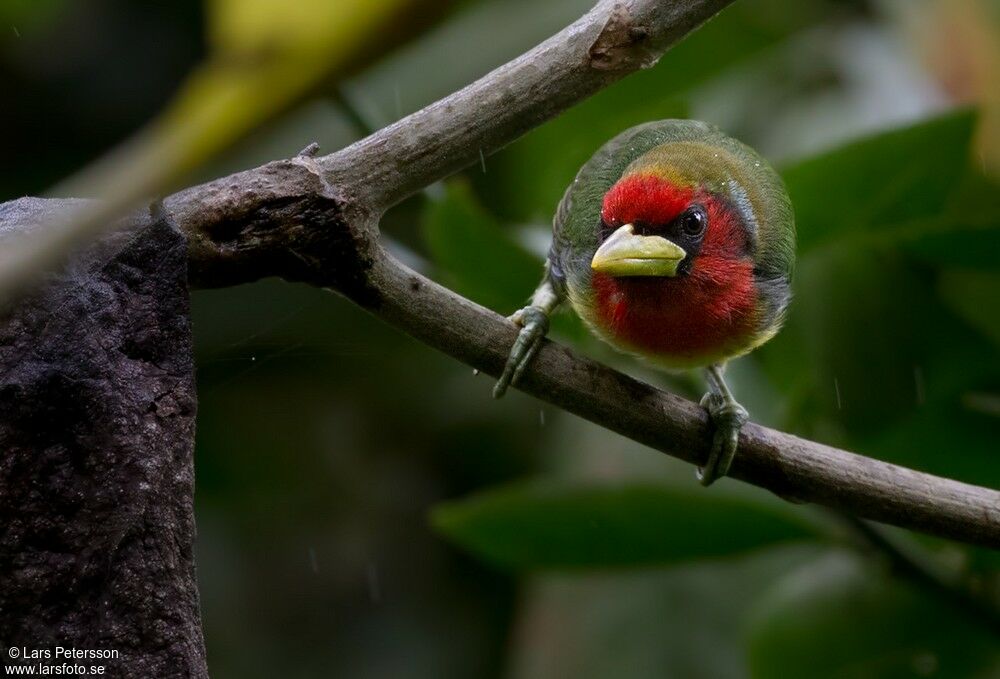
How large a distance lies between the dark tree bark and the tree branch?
0.09m

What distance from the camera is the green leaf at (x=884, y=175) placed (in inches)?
78.4

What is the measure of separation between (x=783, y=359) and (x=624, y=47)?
1.18 metres

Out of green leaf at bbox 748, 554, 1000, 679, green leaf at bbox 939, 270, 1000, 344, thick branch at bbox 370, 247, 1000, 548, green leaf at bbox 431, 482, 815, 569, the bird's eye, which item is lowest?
green leaf at bbox 748, 554, 1000, 679

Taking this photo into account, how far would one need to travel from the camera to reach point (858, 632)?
229 centimetres

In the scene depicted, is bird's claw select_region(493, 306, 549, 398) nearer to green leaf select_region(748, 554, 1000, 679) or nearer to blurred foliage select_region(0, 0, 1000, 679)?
blurred foliage select_region(0, 0, 1000, 679)

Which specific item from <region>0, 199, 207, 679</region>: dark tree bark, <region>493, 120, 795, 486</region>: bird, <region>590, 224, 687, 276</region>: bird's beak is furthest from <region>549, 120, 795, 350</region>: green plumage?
<region>0, 199, 207, 679</region>: dark tree bark

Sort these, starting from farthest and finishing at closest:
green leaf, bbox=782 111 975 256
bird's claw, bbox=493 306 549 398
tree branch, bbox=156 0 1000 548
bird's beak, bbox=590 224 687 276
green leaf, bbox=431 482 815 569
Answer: green leaf, bbox=431 482 815 569
green leaf, bbox=782 111 975 256
bird's beak, bbox=590 224 687 276
bird's claw, bbox=493 306 549 398
tree branch, bbox=156 0 1000 548

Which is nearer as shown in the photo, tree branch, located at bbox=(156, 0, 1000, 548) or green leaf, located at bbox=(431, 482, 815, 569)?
tree branch, located at bbox=(156, 0, 1000, 548)

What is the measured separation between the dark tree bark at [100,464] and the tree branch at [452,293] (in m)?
0.09

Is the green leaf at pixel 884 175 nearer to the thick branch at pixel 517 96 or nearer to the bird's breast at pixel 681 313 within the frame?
the bird's breast at pixel 681 313

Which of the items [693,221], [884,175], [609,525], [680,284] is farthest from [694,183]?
[609,525]

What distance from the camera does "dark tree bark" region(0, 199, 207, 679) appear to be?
108 cm

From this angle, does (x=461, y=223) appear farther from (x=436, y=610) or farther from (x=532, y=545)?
(x=436, y=610)

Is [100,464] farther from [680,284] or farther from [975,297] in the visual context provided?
[975,297]
